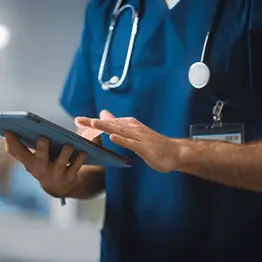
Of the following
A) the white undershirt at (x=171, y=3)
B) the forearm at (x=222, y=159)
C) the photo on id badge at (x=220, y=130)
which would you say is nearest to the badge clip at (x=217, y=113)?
the photo on id badge at (x=220, y=130)

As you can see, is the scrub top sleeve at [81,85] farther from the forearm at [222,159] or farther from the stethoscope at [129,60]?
the forearm at [222,159]

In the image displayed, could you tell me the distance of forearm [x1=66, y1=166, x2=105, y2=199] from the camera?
1110mm

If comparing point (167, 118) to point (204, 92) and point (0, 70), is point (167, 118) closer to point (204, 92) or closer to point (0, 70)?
point (204, 92)

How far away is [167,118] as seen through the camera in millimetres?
996

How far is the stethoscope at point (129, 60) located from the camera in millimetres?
930

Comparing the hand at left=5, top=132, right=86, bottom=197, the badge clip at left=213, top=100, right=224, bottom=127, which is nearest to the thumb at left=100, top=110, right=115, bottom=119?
the hand at left=5, top=132, right=86, bottom=197

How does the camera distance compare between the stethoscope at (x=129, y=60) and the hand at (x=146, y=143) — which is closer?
the hand at (x=146, y=143)

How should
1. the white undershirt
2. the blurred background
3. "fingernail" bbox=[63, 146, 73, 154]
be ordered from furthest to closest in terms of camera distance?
the blurred background, the white undershirt, "fingernail" bbox=[63, 146, 73, 154]

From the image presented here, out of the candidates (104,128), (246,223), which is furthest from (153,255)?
(104,128)

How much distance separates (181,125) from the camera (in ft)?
3.19

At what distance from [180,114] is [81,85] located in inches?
10.4

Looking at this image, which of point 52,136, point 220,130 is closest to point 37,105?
point 52,136

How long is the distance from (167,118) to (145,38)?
0.17 meters

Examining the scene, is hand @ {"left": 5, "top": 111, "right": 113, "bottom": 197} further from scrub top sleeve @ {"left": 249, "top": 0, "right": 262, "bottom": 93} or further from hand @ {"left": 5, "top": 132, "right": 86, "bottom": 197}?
scrub top sleeve @ {"left": 249, "top": 0, "right": 262, "bottom": 93}
